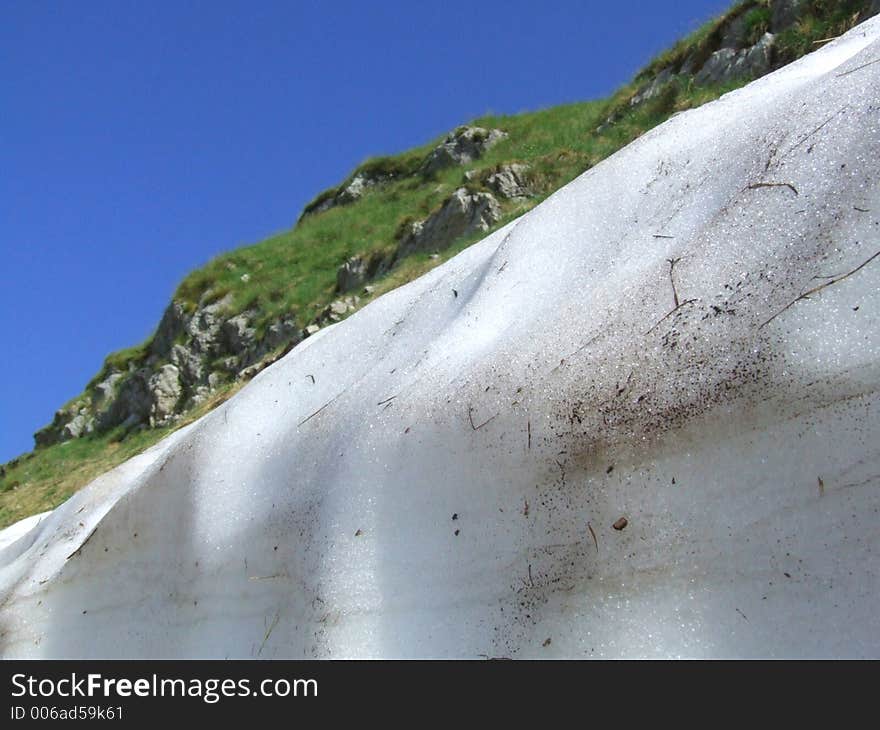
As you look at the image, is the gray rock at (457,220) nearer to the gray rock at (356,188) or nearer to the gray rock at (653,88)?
the gray rock at (653,88)

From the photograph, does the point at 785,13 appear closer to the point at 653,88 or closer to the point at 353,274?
the point at 653,88

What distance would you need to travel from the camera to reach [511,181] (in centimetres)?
1700

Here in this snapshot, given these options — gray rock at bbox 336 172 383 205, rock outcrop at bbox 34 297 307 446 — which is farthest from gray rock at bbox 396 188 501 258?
gray rock at bbox 336 172 383 205

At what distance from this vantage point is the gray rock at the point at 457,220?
15953 mm

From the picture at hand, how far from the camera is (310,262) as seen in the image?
75.9ft

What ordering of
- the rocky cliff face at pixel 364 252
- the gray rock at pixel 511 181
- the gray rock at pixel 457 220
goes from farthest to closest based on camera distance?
the gray rock at pixel 511 181
the gray rock at pixel 457 220
the rocky cliff face at pixel 364 252

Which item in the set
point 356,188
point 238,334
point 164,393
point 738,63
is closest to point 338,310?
point 238,334

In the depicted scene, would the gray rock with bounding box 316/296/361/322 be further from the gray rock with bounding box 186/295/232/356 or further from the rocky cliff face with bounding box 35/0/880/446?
the gray rock with bounding box 186/295/232/356

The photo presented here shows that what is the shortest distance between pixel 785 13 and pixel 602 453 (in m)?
12.2

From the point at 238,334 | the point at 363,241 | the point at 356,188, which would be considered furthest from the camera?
the point at 356,188

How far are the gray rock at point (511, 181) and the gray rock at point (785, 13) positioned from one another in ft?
17.2

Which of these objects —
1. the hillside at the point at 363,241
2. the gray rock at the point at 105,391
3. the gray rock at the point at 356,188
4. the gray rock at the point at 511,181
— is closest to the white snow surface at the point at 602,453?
the hillside at the point at 363,241

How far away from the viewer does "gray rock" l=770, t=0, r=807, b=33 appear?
12.2 m

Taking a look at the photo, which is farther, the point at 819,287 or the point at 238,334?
the point at 238,334
